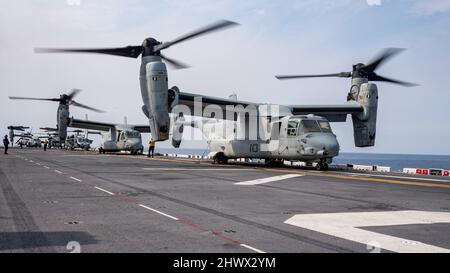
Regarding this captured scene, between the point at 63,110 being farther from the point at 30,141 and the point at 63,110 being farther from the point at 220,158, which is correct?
the point at 30,141

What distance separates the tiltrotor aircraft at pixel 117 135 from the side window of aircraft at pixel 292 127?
29216 mm

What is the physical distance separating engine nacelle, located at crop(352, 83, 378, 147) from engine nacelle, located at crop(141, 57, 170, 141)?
41.9 ft

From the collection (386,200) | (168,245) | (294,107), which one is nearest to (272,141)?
(294,107)

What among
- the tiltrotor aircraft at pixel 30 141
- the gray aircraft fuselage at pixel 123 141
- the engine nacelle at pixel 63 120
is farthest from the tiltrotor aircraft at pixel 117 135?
the tiltrotor aircraft at pixel 30 141

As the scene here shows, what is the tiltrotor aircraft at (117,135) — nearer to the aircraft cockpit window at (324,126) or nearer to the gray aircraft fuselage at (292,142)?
the gray aircraft fuselage at (292,142)

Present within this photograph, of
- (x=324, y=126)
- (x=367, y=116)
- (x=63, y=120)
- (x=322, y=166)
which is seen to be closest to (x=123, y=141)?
(x=63, y=120)

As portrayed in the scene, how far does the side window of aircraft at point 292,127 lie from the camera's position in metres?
24.7

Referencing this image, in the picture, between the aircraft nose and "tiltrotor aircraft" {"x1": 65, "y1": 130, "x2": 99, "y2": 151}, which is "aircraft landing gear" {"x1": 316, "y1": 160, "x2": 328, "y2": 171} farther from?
"tiltrotor aircraft" {"x1": 65, "y1": 130, "x2": 99, "y2": 151}

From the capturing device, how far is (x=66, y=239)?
6438mm

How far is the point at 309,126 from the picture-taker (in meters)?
24.4

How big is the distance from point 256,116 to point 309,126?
14.8 feet
